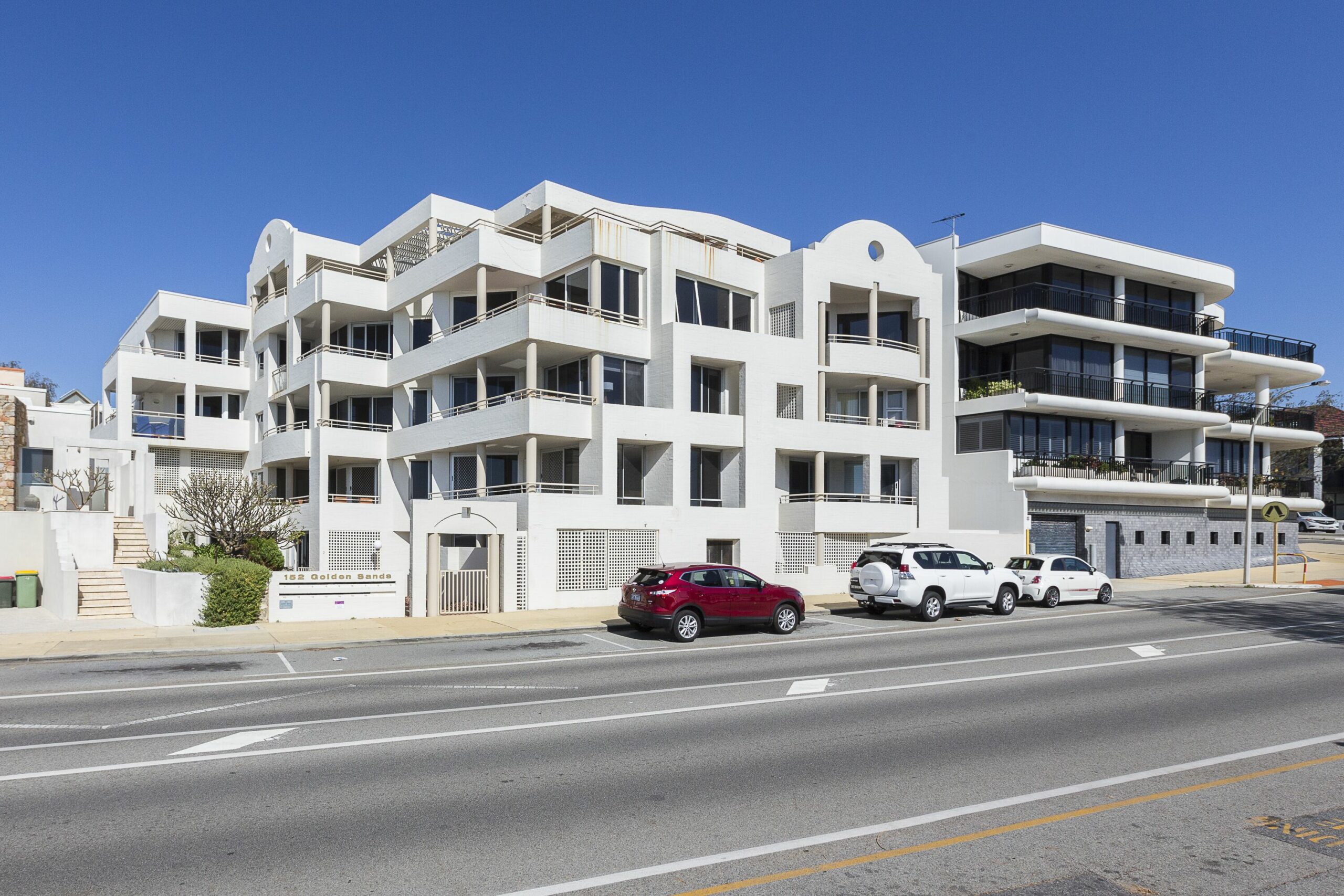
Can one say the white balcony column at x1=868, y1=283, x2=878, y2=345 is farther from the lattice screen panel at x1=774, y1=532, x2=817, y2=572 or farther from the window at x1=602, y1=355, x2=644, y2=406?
the window at x1=602, y1=355, x2=644, y2=406

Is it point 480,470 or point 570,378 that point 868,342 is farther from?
point 480,470

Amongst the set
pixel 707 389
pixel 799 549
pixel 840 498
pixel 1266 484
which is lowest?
pixel 799 549

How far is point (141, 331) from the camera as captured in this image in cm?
4384

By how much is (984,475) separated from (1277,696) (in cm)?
2406

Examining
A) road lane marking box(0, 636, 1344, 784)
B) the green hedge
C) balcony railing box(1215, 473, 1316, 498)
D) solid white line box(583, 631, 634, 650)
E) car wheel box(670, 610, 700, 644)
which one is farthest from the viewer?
balcony railing box(1215, 473, 1316, 498)

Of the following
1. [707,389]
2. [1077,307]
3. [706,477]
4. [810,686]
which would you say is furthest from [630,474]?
[1077,307]

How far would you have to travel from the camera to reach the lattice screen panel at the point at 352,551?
106ft

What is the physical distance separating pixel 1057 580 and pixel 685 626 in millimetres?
13908

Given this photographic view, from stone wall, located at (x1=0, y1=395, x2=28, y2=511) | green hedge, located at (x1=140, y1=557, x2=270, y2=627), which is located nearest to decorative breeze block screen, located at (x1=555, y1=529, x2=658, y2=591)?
green hedge, located at (x1=140, y1=557, x2=270, y2=627)

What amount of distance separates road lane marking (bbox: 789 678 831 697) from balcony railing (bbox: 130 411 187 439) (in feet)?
109

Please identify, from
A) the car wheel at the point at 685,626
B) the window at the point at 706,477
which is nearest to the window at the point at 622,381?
the window at the point at 706,477

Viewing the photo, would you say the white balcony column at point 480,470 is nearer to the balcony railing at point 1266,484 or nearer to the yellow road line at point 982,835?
the yellow road line at point 982,835

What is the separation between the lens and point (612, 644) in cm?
1977

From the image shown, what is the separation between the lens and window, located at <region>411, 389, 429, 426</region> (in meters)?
34.3
